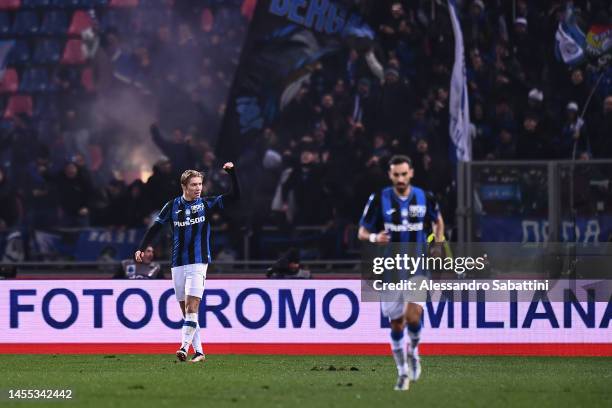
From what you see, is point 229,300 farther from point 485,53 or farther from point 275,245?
point 485,53

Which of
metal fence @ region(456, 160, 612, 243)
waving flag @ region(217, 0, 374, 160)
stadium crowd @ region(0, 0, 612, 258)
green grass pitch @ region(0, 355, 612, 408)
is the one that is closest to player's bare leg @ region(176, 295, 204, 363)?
green grass pitch @ region(0, 355, 612, 408)

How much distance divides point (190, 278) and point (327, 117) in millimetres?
7784

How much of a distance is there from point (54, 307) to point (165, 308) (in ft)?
4.51

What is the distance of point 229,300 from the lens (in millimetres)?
15648

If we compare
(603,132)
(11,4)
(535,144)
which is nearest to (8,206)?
(11,4)

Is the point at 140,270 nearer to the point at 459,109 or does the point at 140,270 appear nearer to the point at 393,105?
the point at 393,105

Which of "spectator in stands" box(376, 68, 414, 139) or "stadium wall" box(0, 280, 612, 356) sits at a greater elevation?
"spectator in stands" box(376, 68, 414, 139)

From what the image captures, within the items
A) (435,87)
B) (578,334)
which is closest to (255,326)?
(578,334)

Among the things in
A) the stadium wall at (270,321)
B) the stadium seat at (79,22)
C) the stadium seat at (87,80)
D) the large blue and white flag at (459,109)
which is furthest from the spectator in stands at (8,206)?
the large blue and white flag at (459,109)

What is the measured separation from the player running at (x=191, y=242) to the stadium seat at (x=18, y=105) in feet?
33.0

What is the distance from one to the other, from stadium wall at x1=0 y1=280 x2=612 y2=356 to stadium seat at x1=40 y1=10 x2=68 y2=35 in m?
8.64

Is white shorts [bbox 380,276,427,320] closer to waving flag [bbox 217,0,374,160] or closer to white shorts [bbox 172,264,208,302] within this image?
white shorts [bbox 172,264,208,302]

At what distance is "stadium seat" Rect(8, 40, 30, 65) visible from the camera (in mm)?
23422

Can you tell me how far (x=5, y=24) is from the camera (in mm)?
23469
